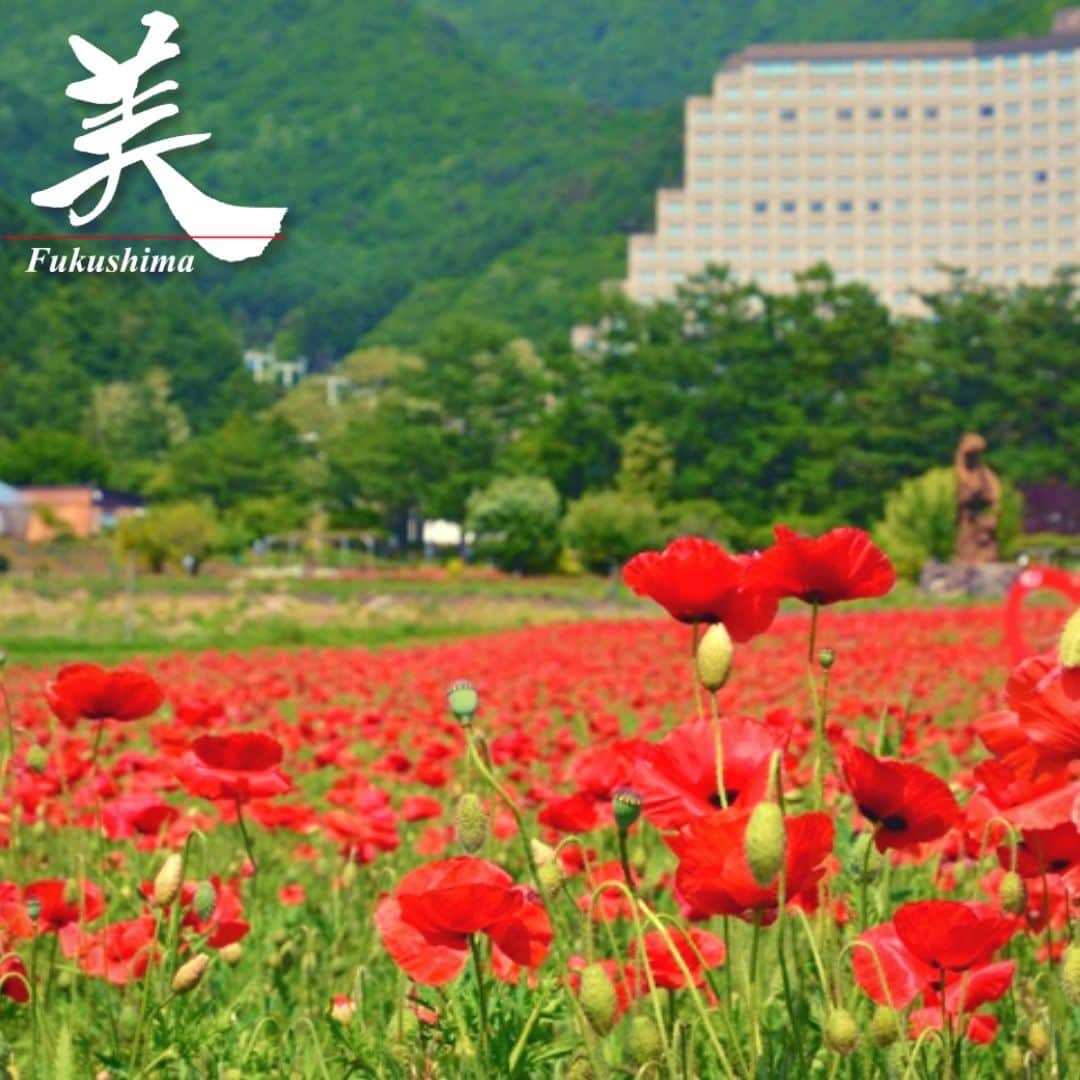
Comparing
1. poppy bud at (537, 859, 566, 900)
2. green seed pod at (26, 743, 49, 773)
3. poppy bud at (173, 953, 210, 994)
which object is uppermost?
green seed pod at (26, 743, 49, 773)

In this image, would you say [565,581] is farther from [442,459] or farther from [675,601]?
[675,601]

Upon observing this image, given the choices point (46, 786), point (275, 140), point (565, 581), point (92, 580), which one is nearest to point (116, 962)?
point (46, 786)

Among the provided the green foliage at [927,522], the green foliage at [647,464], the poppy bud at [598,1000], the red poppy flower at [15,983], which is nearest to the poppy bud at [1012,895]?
the poppy bud at [598,1000]

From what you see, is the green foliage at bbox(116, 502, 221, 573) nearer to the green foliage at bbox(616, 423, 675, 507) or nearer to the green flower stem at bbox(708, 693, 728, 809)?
the green foliage at bbox(616, 423, 675, 507)

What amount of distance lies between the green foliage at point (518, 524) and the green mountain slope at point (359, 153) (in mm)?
67097

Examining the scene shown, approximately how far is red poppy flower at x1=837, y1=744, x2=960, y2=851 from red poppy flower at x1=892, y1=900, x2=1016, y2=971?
105 mm

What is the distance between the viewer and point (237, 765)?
218 centimetres

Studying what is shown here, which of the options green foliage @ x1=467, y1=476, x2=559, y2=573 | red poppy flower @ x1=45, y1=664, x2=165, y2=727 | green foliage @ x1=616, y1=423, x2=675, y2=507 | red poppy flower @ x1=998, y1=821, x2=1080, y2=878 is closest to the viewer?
red poppy flower @ x1=998, y1=821, x2=1080, y2=878

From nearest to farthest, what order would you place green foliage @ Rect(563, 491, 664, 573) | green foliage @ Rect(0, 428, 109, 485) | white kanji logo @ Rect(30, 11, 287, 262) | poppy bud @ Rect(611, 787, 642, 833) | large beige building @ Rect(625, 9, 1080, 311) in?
poppy bud @ Rect(611, 787, 642, 833)
white kanji logo @ Rect(30, 11, 287, 262)
green foliage @ Rect(563, 491, 664, 573)
green foliage @ Rect(0, 428, 109, 485)
large beige building @ Rect(625, 9, 1080, 311)

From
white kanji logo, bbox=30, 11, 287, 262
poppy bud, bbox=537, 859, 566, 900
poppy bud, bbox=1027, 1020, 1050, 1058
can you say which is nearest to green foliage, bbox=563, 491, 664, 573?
white kanji logo, bbox=30, 11, 287, 262

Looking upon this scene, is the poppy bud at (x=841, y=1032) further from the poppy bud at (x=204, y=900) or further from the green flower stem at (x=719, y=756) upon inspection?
the poppy bud at (x=204, y=900)

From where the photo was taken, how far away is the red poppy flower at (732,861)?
1463mm

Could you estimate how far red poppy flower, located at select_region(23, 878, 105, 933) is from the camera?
7.72ft

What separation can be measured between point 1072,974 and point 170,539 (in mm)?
48530
